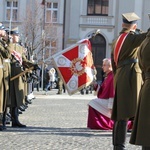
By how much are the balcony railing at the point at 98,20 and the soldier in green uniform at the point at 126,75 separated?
36.2 m

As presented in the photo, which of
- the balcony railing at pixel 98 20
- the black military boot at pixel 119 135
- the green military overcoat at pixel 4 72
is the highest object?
the balcony railing at pixel 98 20

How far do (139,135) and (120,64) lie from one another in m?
2.29

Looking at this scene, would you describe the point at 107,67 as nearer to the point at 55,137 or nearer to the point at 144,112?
the point at 55,137

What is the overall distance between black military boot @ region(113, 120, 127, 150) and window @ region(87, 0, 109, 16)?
122 feet

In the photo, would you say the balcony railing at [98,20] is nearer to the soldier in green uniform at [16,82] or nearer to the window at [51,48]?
the window at [51,48]

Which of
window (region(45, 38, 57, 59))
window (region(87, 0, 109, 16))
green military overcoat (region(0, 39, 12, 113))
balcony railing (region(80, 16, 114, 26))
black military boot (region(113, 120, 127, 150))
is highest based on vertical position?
window (region(87, 0, 109, 16))

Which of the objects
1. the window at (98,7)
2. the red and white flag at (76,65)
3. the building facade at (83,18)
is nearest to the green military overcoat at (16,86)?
the red and white flag at (76,65)

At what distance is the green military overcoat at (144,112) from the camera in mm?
5035

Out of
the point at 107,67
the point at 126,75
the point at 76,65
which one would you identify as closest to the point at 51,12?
the point at 76,65

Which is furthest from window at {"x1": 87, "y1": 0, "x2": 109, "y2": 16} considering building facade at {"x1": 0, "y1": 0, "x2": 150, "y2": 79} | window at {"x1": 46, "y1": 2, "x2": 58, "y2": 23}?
window at {"x1": 46, "y1": 2, "x2": 58, "y2": 23}

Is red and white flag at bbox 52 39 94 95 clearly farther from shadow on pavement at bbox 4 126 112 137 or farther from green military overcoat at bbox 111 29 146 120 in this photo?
green military overcoat at bbox 111 29 146 120

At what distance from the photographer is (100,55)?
43000 millimetres

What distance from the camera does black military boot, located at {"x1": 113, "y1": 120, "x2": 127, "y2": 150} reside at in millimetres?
6656

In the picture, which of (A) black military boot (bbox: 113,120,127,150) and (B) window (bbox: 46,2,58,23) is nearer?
(A) black military boot (bbox: 113,120,127,150)
